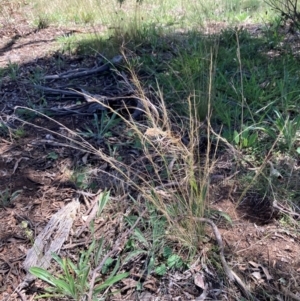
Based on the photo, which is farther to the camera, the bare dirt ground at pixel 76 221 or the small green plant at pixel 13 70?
the small green plant at pixel 13 70

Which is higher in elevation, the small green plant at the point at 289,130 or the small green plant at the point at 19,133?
the small green plant at the point at 19,133

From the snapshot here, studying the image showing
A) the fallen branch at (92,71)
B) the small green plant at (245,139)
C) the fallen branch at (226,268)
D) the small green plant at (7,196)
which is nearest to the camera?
the fallen branch at (226,268)

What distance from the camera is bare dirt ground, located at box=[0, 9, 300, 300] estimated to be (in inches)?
84.6

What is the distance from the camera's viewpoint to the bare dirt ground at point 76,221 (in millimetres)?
2148

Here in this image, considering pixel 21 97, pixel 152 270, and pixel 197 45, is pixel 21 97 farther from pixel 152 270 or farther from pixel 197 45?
pixel 152 270

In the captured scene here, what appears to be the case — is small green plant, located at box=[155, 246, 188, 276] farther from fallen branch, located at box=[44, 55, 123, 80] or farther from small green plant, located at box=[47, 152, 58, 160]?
fallen branch, located at box=[44, 55, 123, 80]

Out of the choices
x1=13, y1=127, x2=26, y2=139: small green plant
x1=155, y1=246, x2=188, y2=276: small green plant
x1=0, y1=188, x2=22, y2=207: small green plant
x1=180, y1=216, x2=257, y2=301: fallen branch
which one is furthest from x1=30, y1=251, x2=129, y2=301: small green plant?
x1=13, y1=127, x2=26, y2=139: small green plant

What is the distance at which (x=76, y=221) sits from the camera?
2.58 meters

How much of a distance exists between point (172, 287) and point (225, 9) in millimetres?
3999

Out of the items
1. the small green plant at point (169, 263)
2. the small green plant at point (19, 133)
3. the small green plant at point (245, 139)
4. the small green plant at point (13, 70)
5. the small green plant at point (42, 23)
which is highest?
the small green plant at point (19, 133)

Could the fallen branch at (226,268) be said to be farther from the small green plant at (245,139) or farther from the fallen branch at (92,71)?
the fallen branch at (92,71)

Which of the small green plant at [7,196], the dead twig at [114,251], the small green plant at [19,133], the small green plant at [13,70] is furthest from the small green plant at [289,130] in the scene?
the small green plant at [13,70]

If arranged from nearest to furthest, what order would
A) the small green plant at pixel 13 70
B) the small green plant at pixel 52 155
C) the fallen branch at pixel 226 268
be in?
1. the fallen branch at pixel 226 268
2. the small green plant at pixel 52 155
3. the small green plant at pixel 13 70

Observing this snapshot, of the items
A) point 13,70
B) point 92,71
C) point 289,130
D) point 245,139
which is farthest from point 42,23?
point 289,130
